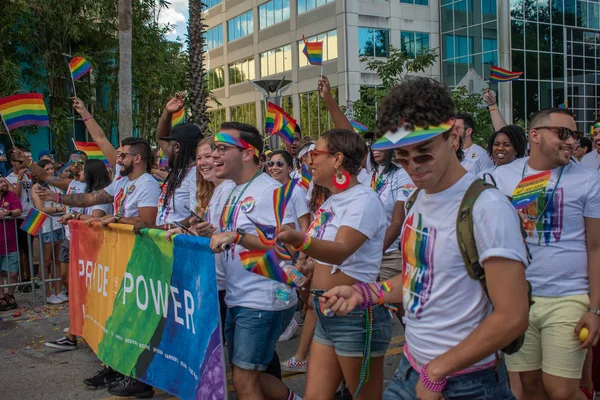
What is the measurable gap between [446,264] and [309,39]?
34.6 meters

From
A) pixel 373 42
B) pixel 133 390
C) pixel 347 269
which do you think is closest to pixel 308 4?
pixel 373 42

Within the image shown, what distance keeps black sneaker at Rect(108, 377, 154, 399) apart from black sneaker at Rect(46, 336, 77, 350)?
1.66 m

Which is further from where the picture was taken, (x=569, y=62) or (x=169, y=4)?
(x=569, y=62)

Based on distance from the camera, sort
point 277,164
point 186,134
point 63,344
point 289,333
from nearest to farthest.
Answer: point 186,134 → point 63,344 → point 289,333 → point 277,164

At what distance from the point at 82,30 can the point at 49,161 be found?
1064 centimetres

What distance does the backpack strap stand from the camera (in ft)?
7.10

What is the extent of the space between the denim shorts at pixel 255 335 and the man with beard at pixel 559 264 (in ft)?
4.75

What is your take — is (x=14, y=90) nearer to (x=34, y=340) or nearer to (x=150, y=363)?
(x=34, y=340)

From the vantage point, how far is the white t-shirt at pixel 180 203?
5.20 meters

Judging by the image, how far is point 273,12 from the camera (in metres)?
39.7

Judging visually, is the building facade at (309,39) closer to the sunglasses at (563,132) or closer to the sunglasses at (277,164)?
the sunglasses at (277,164)

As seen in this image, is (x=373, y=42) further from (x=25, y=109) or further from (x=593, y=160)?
(x=593, y=160)

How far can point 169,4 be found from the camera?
69.7 feet

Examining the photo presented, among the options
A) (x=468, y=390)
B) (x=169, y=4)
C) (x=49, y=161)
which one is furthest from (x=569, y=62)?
(x=468, y=390)
